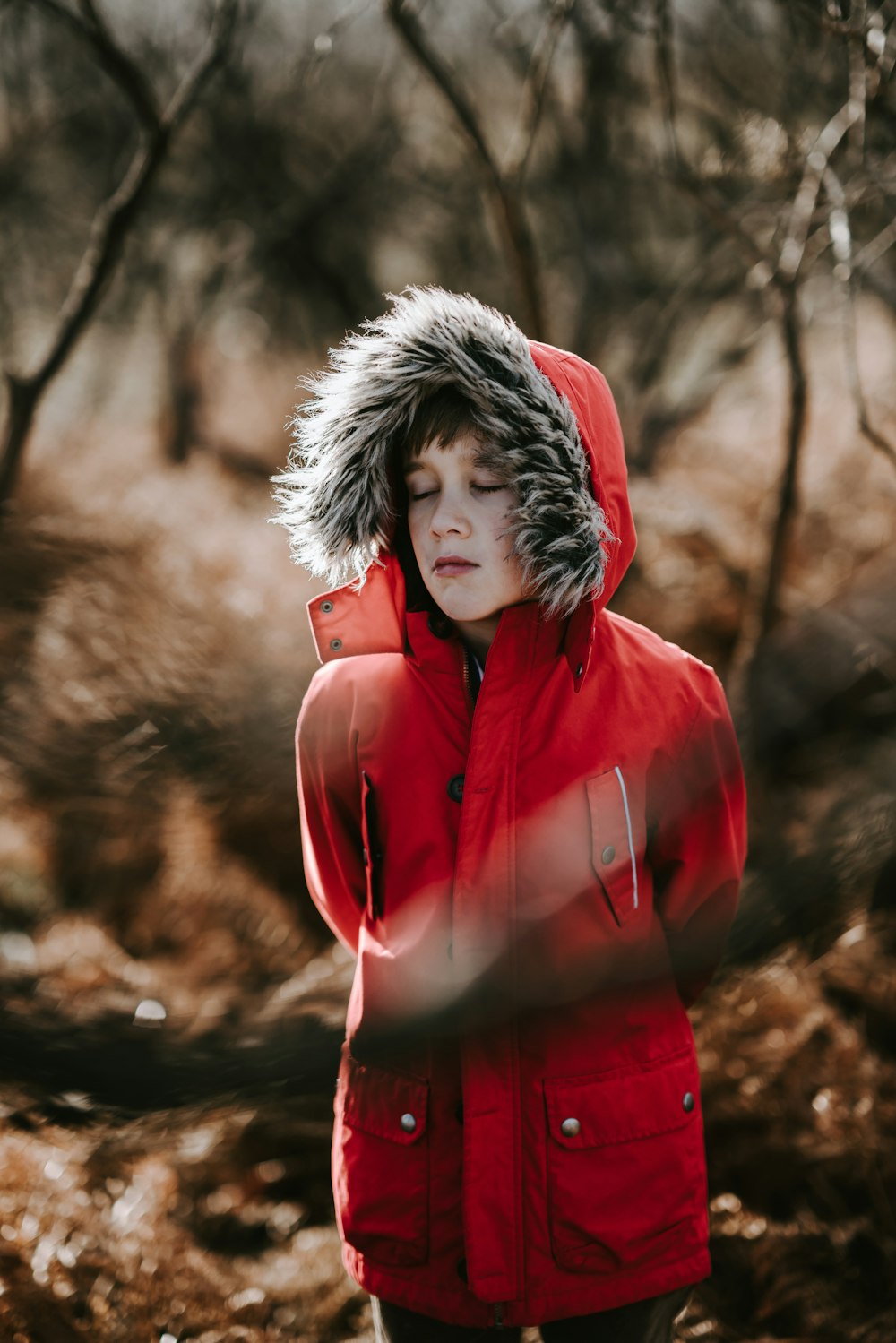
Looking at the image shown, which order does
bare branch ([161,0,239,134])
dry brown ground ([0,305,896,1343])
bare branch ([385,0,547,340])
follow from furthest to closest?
bare branch ([161,0,239,134]), bare branch ([385,0,547,340]), dry brown ground ([0,305,896,1343])

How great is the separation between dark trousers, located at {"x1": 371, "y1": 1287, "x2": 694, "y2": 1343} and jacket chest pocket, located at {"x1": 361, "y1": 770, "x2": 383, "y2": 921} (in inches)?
23.2

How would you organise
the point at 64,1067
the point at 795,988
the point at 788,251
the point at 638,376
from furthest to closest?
the point at 638,376 → the point at 788,251 → the point at 795,988 → the point at 64,1067

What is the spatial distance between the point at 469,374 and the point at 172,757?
2707 millimetres

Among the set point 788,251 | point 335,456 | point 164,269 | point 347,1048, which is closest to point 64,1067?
point 347,1048

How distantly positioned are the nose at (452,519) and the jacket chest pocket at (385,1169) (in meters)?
0.79

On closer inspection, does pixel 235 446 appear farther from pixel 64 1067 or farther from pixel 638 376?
pixel 64 1067

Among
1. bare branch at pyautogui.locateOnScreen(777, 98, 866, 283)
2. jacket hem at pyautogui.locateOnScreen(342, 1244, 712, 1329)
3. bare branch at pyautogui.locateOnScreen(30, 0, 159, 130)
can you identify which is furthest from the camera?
bare branch at pyautogui.locateOnScreen(30, 0, 159, 130)

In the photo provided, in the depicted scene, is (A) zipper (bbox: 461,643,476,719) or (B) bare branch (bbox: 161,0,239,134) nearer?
(A) zipper (bbox: 461,643,476,719)

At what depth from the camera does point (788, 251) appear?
10.2ft

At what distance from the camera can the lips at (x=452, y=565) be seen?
1446mm

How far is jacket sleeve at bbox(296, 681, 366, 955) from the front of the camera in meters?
1.60

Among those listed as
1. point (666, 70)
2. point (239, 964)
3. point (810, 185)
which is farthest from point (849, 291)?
point (239, 964)

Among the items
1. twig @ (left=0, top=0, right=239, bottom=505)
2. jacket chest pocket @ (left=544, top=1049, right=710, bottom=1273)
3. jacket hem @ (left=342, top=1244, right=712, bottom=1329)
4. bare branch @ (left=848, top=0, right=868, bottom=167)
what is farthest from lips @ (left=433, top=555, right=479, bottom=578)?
twig @ (left=0, top=0, right=239, bottom=505)

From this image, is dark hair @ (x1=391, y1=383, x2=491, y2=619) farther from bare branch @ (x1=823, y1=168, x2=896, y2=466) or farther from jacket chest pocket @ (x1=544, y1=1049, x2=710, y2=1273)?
bare branch @ (x1=823, y1=168, x2=896, y2=466)
